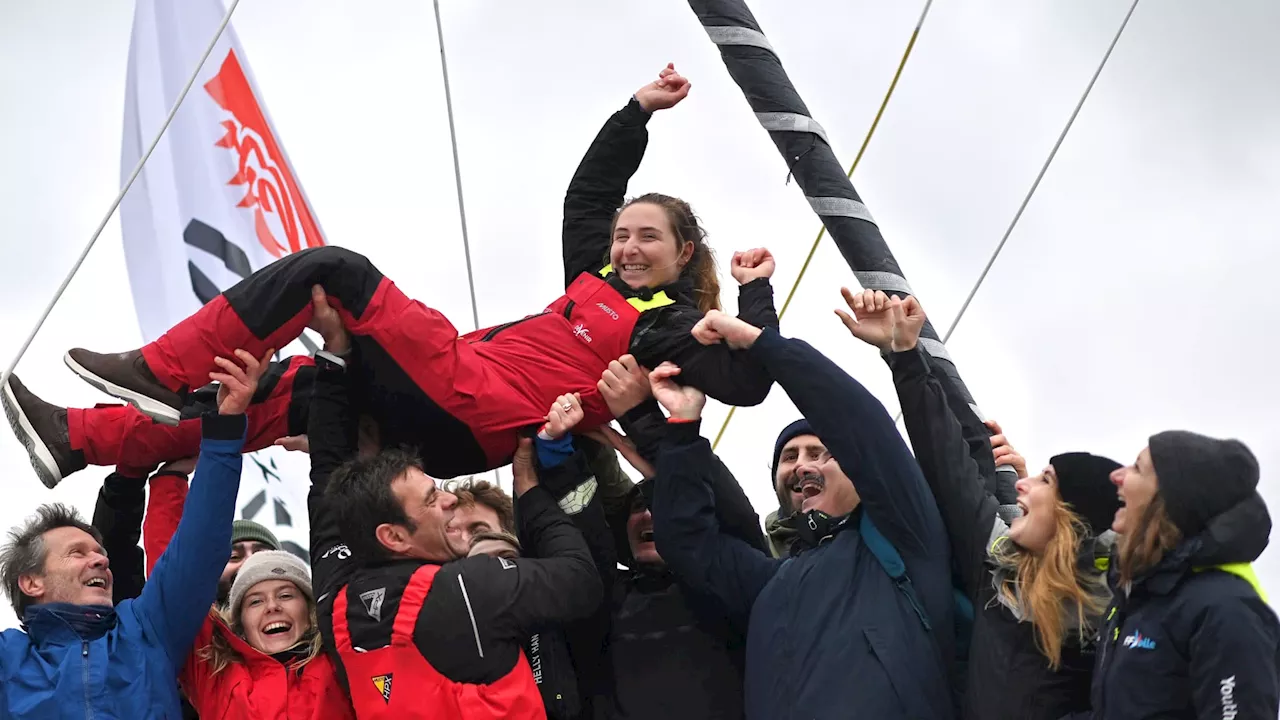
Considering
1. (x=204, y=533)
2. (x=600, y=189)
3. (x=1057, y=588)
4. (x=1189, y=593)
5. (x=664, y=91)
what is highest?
(x=664, y=91)

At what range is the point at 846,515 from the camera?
4457mm

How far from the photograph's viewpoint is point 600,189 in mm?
5438

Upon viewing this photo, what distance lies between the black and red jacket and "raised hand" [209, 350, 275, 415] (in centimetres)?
51

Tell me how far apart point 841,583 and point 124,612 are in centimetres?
190

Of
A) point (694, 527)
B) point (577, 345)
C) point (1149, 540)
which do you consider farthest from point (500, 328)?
point (1149, 540)

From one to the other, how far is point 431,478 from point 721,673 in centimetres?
94

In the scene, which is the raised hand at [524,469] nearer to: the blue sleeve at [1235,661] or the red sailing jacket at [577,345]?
the red sailing jacket at [577,345]

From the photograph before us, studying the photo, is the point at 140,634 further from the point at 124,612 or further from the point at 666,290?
the point at 666,290

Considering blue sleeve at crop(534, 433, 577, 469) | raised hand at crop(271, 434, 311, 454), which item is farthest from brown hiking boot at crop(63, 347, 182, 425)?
blue sleeve at crop(534, 433, 577, 469)

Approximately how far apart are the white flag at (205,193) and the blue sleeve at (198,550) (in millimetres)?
2975

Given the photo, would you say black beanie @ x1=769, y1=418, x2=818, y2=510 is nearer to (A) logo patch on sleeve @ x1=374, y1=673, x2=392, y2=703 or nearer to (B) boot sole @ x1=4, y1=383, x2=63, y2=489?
(A) logo patch on sleeve @ x1=374, y1=673, x2=392, y2=703

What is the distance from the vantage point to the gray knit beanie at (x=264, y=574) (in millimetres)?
4809

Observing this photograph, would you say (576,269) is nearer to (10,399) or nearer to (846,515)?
(846,515)

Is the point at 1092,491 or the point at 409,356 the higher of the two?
the point at 409,356
